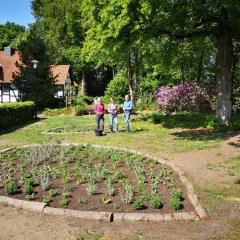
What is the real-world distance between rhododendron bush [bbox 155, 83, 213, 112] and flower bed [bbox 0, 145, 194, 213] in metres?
15.5

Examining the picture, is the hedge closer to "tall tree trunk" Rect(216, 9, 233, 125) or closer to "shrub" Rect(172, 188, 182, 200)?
"tall tree trunk" Rect(216, 9, 233, 125)

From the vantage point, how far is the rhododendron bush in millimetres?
27812

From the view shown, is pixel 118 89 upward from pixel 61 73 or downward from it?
downward

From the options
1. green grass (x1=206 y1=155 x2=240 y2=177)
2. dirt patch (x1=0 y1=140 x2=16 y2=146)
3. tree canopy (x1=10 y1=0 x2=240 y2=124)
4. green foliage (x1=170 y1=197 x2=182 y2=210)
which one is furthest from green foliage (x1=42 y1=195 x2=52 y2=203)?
tree canopy (x1=10 y1=0 x2=240 y2=124)

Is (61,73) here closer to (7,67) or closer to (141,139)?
(7,67)

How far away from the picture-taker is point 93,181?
9547 mm

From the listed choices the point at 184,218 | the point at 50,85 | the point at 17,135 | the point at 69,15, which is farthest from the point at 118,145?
the point at 69,15

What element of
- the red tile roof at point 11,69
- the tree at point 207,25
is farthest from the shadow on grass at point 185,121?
the red tile roof at point 11,69

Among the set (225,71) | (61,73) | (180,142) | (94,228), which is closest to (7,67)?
(61,73)

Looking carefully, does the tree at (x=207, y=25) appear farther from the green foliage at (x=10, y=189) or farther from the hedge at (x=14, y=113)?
the green foliage at (x=10, y=189)

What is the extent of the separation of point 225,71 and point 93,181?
11.8 metres

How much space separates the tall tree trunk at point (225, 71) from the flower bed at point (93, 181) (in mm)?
7999

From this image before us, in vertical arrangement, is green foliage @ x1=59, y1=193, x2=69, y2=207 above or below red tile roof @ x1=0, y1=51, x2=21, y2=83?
below

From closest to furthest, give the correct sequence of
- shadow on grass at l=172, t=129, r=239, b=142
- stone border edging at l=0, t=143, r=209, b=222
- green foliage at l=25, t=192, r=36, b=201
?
stone border edging at l=0, t=143, r=209, b=222 → green foliage at l=25, t=192, r=36, b=201 → shadow on grass at l=172, t=129, r=239, b=142
